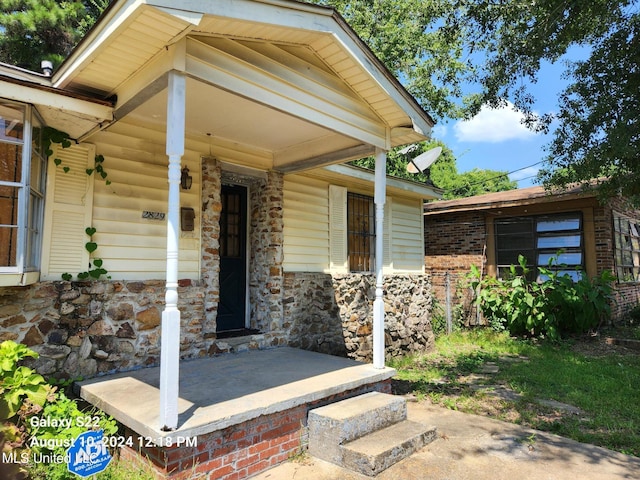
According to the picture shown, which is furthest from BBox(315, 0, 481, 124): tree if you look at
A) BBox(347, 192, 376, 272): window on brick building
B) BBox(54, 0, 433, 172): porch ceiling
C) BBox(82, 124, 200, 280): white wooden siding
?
BBox(82, 124, 200, 280): white wooden siding

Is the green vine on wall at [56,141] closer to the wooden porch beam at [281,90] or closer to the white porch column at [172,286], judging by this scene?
the white porch column at [172,286]

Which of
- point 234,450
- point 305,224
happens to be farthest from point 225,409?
point 305,224

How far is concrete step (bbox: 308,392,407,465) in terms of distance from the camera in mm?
3418

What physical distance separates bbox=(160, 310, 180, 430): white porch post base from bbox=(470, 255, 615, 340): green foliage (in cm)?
815

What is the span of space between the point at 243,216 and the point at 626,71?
22.2 ft

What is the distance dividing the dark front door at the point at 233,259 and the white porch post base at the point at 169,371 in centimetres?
284

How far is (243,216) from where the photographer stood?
6.05m

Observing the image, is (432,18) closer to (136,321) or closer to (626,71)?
(626,71)

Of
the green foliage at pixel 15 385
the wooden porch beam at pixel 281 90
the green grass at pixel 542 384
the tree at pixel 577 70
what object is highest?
the tree at pixel 577 70

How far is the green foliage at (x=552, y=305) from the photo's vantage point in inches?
340

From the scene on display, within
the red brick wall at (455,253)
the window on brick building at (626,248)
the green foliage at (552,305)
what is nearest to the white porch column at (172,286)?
the green foliage at (552,305)

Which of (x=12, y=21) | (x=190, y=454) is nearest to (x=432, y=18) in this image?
(x=190, y=454)

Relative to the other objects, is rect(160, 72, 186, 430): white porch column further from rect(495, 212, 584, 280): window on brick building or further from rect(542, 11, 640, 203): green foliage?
rect(495, 212, 584, 280): window on brick building

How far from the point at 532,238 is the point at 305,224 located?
7.00m
